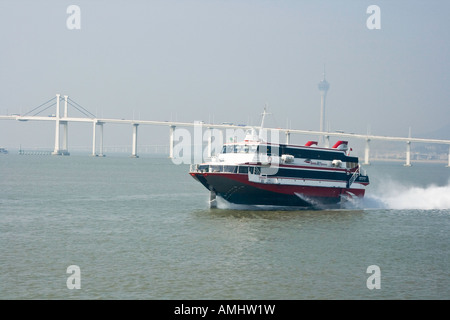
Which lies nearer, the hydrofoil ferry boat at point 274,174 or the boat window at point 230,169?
the boat window at point 230,169

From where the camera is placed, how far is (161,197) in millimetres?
47344

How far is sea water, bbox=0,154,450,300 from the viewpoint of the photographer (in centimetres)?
1723

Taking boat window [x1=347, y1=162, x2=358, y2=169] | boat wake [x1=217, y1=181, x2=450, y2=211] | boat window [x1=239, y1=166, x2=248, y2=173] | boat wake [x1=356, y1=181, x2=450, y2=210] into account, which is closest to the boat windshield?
boat window [x1=239, y1=166, x2=248, y2=173]

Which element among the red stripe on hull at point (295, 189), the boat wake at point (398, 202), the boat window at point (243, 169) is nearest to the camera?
the red stripe on hull at point (295, 189)

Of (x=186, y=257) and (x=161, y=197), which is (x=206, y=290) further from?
(x=161, y=197)

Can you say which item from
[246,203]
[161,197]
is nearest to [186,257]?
[246,203]

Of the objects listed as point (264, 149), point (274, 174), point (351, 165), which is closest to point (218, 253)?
point (274, 174)

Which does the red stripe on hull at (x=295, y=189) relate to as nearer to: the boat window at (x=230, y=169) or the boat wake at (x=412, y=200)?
the boat window at (x=230, y=169)

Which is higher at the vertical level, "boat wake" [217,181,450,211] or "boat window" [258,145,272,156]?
"boat window" [258,145,272,156]

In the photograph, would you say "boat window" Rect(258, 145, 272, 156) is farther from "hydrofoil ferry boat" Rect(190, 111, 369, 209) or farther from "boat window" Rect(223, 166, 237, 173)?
"boat window" Rect(223, 166, 237, 173)

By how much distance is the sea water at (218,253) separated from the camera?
17234 millimetres

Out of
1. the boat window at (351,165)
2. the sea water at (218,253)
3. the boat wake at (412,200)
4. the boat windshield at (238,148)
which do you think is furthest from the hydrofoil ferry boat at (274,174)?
the boat wake at (412,200)
